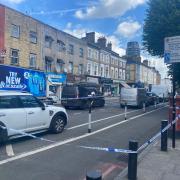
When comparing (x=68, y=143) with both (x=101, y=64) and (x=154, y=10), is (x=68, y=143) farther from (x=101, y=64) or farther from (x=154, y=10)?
(x=101, y=64)

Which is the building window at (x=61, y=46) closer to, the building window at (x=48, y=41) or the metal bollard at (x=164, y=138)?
the building window at (x=48, y=41)

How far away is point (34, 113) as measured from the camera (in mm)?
9703

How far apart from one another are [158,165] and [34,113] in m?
4.79

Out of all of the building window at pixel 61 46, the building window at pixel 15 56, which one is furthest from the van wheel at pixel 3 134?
the building window at pixel 61 46

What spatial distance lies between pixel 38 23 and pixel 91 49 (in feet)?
54.5

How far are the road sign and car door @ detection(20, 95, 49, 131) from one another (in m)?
4.66

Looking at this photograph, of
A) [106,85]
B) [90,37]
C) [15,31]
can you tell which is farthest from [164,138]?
[106,85]

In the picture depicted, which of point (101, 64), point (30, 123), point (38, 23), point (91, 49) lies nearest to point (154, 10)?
point (38, 23)

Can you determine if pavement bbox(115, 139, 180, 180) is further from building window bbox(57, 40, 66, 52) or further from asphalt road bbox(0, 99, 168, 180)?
building window bbox(57, 40, 66, 52)

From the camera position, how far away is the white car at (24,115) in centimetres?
860

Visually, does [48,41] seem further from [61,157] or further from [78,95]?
[61,157]

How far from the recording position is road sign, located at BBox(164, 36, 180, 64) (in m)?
8.23

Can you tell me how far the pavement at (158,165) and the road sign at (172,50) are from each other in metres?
2.63

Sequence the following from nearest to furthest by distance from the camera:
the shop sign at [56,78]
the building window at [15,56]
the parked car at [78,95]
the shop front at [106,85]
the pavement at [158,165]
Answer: the pavement at [158,165] < the parked car at [78,95] < the building window at [15,56] < the shop sign at [56,78] < the shop front at [106,85]
